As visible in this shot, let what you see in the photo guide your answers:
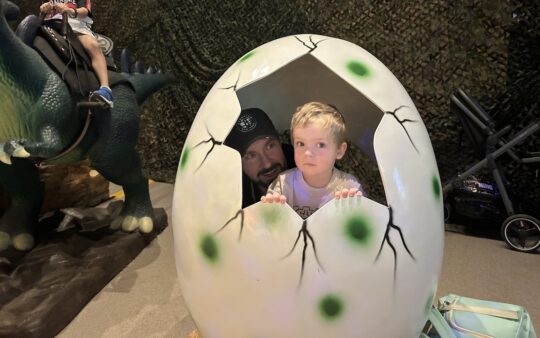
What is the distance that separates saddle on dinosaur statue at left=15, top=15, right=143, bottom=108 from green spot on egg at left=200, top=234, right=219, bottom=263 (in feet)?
3.29

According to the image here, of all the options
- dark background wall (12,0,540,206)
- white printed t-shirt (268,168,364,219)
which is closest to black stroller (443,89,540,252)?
dark background wall (12,0,540,206)

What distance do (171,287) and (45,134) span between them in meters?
0.67

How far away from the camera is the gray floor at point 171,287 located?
59.4 inches

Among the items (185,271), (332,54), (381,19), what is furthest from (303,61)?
(381,19)

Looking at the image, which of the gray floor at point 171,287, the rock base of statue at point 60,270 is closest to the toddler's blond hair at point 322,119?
the gray floor at point 171,287

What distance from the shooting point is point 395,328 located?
0.91 meters

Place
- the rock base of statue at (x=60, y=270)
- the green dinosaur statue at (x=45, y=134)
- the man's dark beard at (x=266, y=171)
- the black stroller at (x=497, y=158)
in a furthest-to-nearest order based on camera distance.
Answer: the black stroller at (x=497, y=158)
the green dinosaur statue at (x=45, y=134)
the rock base of statue at (x=60, y=270)
the man's dark beard at (x=266, y=171)

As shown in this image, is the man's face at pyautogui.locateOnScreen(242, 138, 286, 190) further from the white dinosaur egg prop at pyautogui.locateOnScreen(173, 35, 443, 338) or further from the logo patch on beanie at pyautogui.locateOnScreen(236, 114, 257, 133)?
the white dinosaur egg prop at pyautogui.locateOnScreen(173, 35, 443, 338)

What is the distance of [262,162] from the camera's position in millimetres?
1208

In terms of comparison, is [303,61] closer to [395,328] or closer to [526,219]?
[395,328]

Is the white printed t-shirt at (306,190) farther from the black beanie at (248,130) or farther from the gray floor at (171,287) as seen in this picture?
the gray floor at (171,287)

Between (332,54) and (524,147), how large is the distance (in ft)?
5.29

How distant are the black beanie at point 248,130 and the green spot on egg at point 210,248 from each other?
13.7 inches

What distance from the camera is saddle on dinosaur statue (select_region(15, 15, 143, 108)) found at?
1.73 meters
